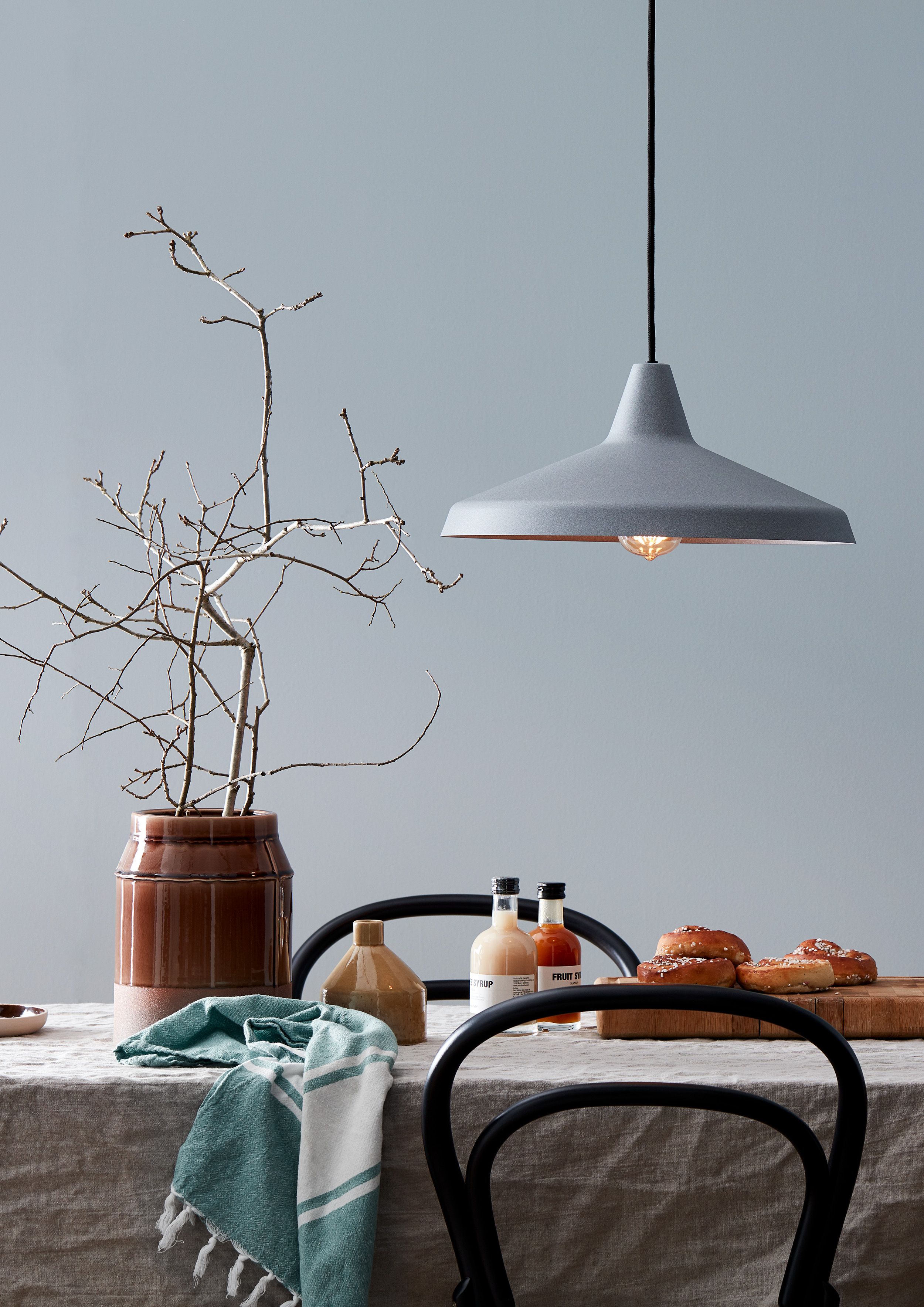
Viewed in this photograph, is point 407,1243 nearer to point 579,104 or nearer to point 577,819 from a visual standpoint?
point 577,819

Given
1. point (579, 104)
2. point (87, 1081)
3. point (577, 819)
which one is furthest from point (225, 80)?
point (87, 1081)

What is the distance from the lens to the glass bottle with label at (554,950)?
1545 millimetres

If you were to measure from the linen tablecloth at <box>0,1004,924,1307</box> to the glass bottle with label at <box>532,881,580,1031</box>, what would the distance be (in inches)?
9.6

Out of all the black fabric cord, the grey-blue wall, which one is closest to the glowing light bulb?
the black fabric cord

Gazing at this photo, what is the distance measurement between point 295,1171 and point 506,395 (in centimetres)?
199

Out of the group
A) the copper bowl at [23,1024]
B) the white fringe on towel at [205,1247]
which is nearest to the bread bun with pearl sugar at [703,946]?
the white fringe on towel at [205,1247]

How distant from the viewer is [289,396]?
2.96m

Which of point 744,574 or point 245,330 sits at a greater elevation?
point 245,330

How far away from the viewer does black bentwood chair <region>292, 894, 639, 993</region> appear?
1958mm

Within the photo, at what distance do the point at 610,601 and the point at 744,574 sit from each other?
0.29m

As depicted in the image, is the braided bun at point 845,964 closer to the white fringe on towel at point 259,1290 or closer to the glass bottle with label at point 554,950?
the glass bottle with label at point 554,950

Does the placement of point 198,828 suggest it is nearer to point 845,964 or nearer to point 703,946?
point 703,946

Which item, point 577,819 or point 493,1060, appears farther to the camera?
point 577,819

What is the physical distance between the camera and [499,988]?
1.49m
